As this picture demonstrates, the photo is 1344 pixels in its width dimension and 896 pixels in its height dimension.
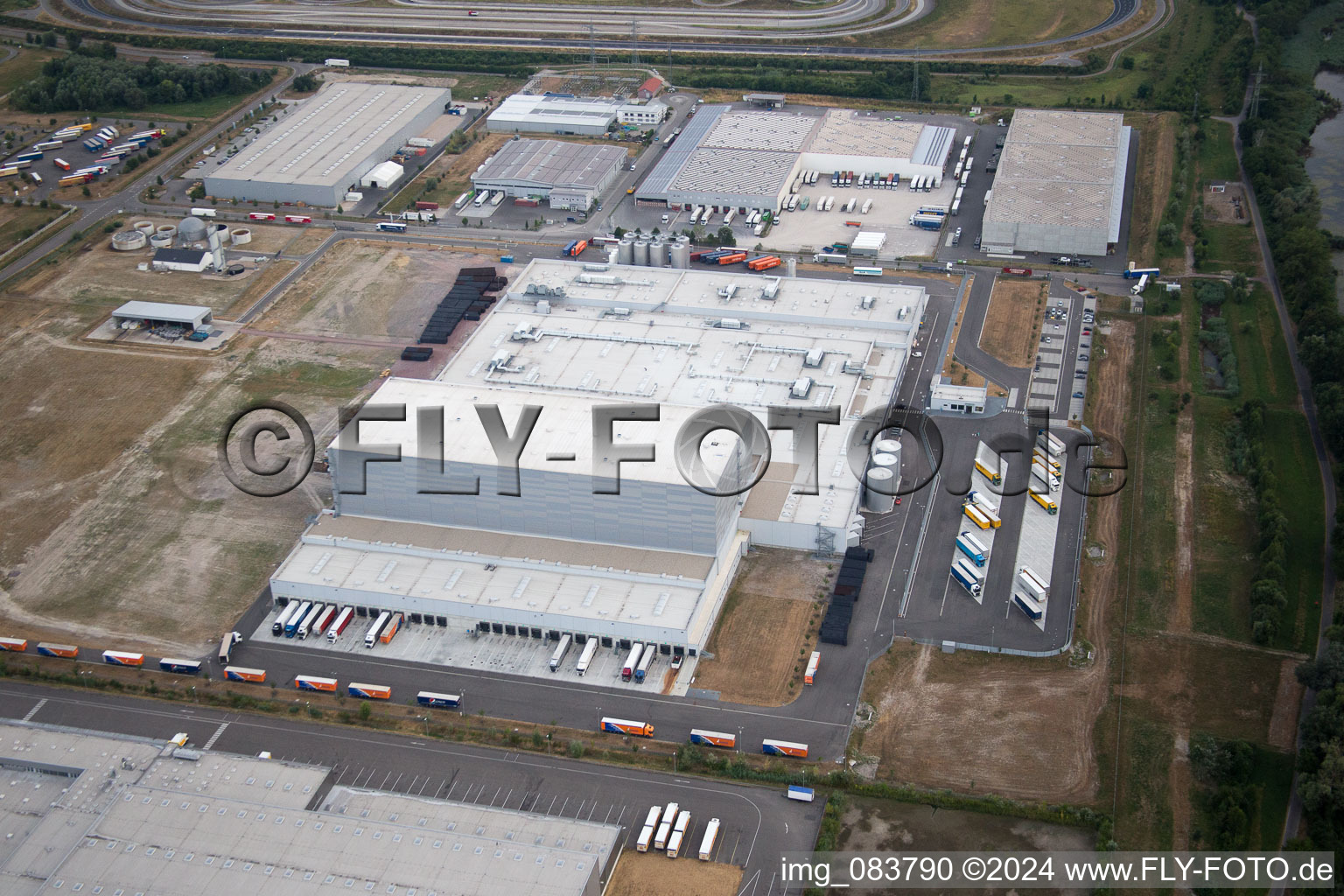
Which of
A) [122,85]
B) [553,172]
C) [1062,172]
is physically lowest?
[553,172]

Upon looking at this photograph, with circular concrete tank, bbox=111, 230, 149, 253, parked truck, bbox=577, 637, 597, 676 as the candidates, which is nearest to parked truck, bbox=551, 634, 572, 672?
parked truck, bbox=577, 637, 597, 676

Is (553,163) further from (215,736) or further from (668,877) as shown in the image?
(668,877)

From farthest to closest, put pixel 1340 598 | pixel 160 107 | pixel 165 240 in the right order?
pixel 160 107 < pixel 165 240 < pixel 1340 598

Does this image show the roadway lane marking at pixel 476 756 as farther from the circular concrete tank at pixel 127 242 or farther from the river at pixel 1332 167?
the river at pixel 1332 167

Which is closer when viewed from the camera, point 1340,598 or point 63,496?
point 1340,598

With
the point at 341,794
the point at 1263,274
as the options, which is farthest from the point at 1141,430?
the point at 341,794

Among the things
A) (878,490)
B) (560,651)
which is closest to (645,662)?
(560,651)

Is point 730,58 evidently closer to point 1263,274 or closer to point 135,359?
point 1263,274

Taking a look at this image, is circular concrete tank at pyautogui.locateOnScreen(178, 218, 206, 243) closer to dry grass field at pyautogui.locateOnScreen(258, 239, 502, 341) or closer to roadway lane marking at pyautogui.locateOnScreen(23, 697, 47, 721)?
dry grass field at pyautogui.locateOnScreen(258, 239, 502, 341)

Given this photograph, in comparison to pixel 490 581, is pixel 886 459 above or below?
above
